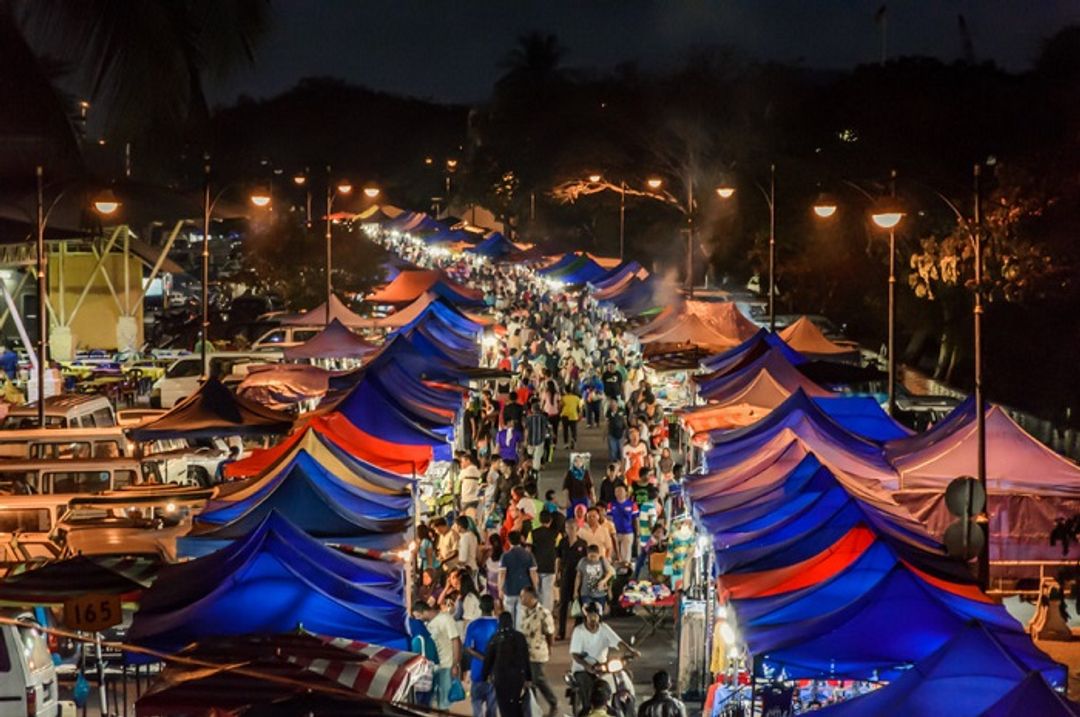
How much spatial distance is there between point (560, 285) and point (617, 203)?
22.8m

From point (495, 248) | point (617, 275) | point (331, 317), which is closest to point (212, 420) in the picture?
point (331, 317)

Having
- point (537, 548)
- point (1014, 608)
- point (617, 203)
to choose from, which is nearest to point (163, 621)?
point (537, 548)

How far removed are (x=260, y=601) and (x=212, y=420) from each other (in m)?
9.86

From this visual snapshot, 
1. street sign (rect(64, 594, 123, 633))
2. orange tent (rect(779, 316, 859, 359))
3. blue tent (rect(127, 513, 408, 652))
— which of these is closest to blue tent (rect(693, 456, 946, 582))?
blue tent (rect(127, 513, 408, 652))

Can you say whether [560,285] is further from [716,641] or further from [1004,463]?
[716,641]

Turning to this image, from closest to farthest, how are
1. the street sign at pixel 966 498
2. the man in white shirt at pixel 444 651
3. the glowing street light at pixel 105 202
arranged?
the man in white shirt at pixel 444 651 → the street sign at pixel 966 498 → the glowing street light at pixel 105 202

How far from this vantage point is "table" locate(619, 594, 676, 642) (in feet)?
55.2

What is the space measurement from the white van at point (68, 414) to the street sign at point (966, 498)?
1200 centimetres

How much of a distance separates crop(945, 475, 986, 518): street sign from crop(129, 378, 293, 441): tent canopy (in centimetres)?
965

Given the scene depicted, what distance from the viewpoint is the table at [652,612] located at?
1683 cm

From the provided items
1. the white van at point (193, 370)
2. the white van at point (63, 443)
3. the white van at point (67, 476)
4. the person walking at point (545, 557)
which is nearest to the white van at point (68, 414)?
the white van at point (63, 443)

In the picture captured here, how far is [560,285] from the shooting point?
191 feet

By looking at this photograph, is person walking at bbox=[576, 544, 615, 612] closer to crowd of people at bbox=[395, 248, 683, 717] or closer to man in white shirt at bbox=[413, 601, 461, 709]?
crowd of people at bbox=[395, 248, 683, 717]

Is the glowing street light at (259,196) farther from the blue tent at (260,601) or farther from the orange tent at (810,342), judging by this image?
the blue tent at (260,601)
